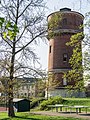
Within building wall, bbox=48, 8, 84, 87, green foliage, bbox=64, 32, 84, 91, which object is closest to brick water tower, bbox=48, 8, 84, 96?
building wall, bbox=48, 8, 84, 87

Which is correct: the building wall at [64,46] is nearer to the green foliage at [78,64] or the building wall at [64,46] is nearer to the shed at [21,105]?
the shed at [21,105]

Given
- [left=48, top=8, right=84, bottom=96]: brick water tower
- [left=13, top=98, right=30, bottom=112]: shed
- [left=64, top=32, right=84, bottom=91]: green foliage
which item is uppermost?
[left=48, top=8, right=84, bottom=96]: brick water tower

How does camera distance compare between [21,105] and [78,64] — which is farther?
[21,105]

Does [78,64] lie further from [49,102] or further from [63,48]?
[63,48]

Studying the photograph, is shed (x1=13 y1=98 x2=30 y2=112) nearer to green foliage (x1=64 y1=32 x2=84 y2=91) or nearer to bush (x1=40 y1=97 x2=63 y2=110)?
bush (x1=40 y1=97 x2=63 y2=110)

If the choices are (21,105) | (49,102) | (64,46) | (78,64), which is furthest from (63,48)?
(78,64)

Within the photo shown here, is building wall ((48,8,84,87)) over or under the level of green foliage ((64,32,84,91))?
over

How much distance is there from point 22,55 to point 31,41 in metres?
1.72

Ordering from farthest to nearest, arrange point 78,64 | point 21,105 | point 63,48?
point 63,48 → point 21,105 → point 78,64

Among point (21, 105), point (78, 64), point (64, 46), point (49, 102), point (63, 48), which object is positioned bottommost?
point (21, 105)

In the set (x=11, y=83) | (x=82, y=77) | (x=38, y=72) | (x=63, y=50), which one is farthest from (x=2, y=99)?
(x=63, y=50)

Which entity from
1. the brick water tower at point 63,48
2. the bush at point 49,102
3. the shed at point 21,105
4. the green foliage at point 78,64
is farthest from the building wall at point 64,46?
the green foliage at point 78,64

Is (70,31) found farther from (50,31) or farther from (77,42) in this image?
(77,42)

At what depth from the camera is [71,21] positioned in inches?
1683
